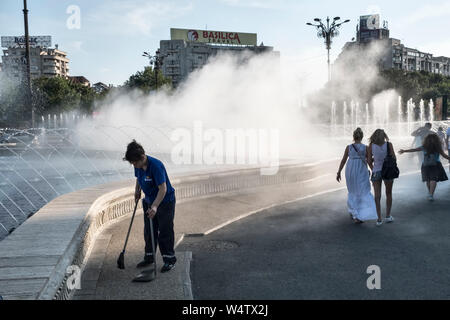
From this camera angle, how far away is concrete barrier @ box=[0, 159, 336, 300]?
3.72 metres

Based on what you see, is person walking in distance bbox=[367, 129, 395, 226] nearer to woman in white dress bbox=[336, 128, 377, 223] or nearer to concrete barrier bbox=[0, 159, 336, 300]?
woman in white dress bbox=[336, 128, 377, 223]

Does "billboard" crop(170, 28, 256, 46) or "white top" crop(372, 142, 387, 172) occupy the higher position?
"billboard" crop(170, 28, 256, 46)

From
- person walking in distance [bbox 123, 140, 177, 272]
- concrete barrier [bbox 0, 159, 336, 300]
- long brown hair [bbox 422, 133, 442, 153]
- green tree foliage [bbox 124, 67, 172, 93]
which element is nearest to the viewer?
concrete barrier [bbox 0, 159, 336, 300]

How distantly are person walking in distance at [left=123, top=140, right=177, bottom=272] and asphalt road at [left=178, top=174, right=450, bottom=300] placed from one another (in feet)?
1.49

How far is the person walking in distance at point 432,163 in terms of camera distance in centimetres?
923

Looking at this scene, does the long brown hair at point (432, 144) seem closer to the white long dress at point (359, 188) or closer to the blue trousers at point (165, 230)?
the white long dress at point (359, 188)

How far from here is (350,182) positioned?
7551 mm

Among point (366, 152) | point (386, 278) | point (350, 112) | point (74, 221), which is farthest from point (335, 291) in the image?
point (350, 112)

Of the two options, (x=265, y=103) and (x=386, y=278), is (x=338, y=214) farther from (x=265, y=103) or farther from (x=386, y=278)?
(x=265, y=103)

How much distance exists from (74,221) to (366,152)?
4861 mm

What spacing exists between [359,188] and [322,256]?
2.34 metres

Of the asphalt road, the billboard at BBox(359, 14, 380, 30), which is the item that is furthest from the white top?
the billboard at BBox(359, 14, 380, 30)

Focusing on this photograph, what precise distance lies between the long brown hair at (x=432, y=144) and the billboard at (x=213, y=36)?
11400 cm

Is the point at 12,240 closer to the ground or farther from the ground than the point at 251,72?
closer to the ground
